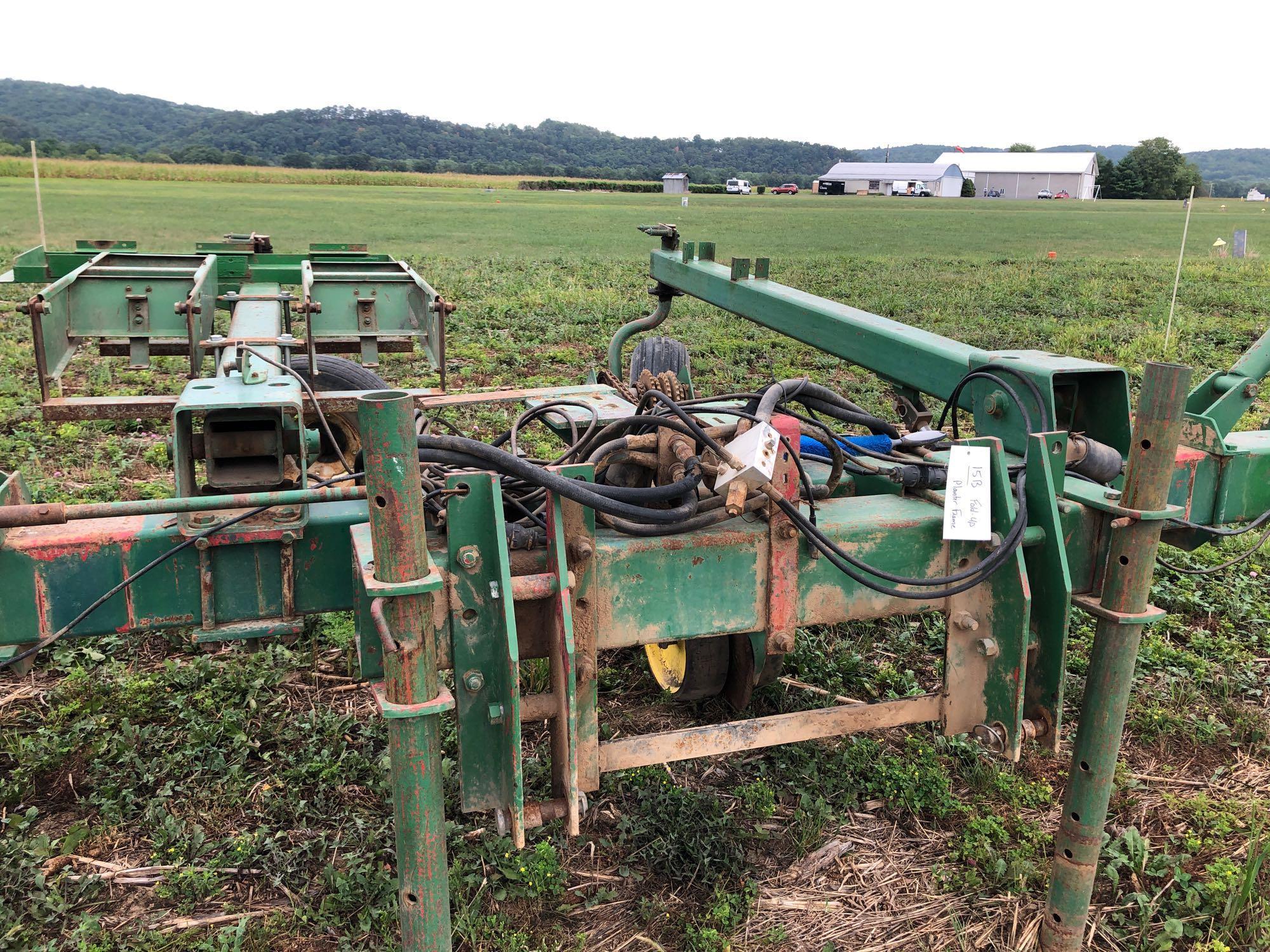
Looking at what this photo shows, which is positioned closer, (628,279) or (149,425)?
(149,425)

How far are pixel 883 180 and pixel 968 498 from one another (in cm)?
6629

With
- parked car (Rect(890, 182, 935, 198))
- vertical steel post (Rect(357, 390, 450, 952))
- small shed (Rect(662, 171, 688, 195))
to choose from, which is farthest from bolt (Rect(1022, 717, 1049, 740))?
parked car (Rect(890, 182, 935, 198))

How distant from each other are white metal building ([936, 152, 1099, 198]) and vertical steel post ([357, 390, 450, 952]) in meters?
68.1

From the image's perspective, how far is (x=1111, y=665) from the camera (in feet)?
7.80

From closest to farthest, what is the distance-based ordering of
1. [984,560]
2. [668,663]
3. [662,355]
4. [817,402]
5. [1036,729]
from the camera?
1. [984,560]
2. [1036,729]
3. [817,402]
4. [668,663]
5. [662,355]

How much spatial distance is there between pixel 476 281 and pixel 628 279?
2532 mm

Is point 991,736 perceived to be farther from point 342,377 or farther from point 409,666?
point 342,377

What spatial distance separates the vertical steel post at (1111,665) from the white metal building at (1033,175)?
220 feet

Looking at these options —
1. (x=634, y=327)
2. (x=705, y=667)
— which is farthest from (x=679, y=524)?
(x=634, y=327)

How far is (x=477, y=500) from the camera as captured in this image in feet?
6.71

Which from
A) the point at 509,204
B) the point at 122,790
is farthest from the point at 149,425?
the point at 509,204

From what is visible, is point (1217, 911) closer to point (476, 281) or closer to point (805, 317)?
point (805, 317)

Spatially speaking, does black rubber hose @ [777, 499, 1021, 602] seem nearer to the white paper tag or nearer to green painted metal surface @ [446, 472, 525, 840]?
the white paper tag

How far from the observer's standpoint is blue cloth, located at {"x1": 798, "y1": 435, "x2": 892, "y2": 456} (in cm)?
284
